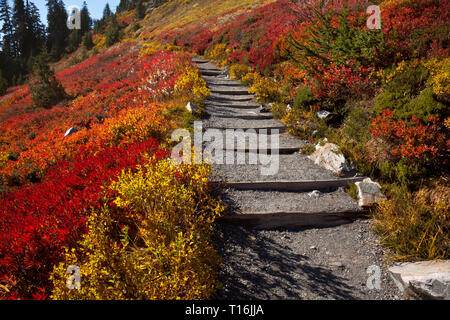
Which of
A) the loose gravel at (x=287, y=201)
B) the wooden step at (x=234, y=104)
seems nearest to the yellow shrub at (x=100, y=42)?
the wooden step at (x=234, y=104)

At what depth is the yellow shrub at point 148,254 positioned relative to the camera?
8.58 feet

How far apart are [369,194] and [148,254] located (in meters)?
4.27

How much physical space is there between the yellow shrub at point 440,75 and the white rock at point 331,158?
2.58 meters

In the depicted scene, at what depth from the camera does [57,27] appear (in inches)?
2399

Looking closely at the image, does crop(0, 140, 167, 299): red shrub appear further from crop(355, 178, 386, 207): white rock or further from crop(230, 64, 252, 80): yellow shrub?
crop(230, 64, 252, 80): yellow shrub

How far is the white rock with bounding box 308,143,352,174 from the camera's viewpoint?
5.56 meters

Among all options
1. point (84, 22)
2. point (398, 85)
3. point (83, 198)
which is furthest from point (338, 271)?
point (84, 22)

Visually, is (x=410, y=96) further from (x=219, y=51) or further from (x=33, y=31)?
(x=33, y=31)

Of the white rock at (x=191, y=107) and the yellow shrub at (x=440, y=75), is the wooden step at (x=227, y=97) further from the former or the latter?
the yellow shrub at (x=440, y=75)

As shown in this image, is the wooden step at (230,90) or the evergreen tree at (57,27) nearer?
the wooden step at (230,90)

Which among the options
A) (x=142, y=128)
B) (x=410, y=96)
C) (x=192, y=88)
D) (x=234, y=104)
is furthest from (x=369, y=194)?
(x=192, y=88)

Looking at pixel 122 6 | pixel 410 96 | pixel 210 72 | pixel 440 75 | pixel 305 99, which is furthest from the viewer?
pixel 122 6

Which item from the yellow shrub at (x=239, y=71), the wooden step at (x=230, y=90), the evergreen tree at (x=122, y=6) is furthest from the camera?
the evergreen tree at (x=122, y=6)
